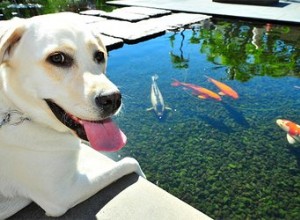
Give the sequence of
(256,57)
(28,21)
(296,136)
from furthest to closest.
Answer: (256,57) → (296,136) → (28,21)

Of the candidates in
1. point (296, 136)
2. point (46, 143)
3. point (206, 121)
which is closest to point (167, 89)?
point (206, 121)

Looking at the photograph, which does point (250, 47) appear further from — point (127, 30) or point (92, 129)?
point (92, 129)

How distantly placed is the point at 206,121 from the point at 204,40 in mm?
4437

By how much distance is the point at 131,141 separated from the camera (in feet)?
15.1

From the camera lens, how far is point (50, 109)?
238 centimetres

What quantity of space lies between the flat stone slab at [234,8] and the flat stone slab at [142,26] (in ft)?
3.21

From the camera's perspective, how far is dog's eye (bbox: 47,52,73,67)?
7.48 ft

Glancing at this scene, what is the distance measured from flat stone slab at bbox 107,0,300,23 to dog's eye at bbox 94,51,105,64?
867 cm

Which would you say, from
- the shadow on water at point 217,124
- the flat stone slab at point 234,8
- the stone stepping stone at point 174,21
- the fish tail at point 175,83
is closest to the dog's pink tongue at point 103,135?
the shadow on water at point 217,124

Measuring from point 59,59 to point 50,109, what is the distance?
0.36 m

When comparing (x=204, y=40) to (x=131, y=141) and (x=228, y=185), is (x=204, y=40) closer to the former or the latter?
(x=131, y=141)

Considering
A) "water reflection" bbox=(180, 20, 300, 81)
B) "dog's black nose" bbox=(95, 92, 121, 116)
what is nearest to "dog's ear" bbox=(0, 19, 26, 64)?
"dog's black nose" bbox=(95, 92, 121, 116)

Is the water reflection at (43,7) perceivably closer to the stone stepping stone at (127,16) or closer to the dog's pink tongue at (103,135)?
the stone stepping stone at (127,16)

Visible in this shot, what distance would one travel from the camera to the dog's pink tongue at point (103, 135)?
7.88ft
